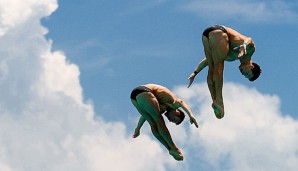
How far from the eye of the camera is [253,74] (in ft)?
95.9

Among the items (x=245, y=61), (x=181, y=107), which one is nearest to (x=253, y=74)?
(x=245, y=61)

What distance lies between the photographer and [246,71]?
29.2 meters

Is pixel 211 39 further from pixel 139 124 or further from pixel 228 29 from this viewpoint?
pixel 139 124

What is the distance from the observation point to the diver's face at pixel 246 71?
29.2 m

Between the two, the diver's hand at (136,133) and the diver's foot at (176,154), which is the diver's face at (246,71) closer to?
the diver's foot at (176,154)

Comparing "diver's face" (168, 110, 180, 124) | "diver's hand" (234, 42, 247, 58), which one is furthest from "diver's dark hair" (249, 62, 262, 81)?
"diver's face" (168, 110, 180, 124)

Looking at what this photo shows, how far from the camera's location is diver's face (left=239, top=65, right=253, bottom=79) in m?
29.2

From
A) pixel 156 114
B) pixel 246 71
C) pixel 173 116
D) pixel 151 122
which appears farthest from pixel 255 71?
pixel 151 122

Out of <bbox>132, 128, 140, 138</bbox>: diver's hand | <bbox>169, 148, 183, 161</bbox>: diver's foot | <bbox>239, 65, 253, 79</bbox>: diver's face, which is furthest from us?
<bbox>132, 128, 140, 138</bbox>: diver's hand

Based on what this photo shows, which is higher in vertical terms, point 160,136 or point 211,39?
point 211,39

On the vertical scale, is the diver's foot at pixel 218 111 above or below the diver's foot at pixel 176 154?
above

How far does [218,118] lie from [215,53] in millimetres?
2043

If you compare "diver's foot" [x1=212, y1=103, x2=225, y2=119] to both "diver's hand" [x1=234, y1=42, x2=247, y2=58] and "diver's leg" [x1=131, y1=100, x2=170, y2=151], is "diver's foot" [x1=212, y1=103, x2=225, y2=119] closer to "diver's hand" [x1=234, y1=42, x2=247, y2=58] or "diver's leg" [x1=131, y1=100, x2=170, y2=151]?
"diver's hand" [x1=234, y1=42, x2=247, y2=58]

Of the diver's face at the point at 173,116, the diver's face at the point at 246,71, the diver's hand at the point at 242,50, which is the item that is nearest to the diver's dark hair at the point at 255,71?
the diver's face at the point at 246,71
